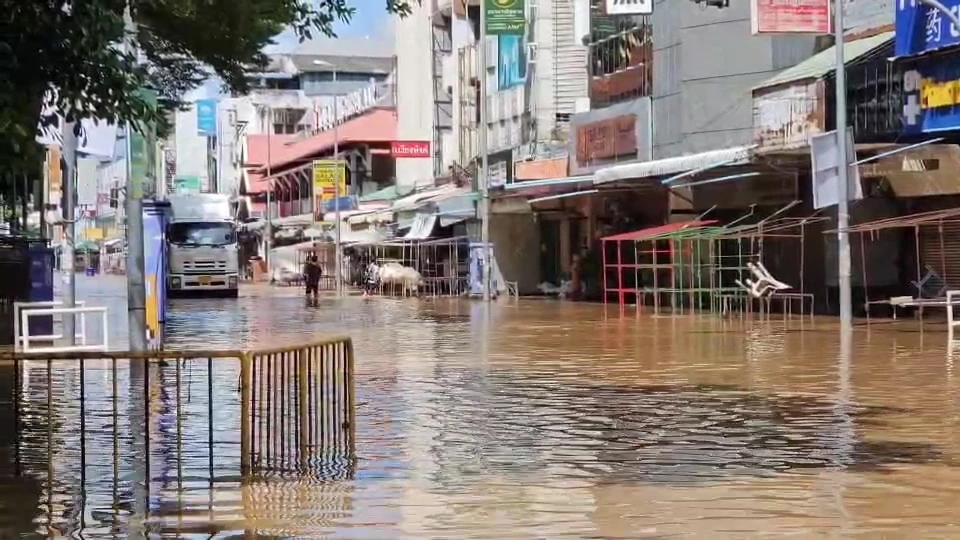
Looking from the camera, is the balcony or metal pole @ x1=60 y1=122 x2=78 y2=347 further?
the balcony

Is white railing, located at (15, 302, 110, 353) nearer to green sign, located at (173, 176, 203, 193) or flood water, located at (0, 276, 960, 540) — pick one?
flood water, located at (0, 276, 960, 540)

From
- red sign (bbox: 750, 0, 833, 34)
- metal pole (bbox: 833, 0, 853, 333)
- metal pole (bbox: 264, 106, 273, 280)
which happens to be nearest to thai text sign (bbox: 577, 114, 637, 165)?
red sign (bbox: 750, 0, 833, 34)

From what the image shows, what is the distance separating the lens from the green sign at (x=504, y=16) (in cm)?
4806

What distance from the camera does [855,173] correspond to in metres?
28.6

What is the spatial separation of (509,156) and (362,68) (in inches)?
2882

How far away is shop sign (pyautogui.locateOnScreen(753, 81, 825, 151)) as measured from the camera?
31578mm

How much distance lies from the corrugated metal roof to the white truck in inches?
991

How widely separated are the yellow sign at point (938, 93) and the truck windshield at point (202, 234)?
30.8 m

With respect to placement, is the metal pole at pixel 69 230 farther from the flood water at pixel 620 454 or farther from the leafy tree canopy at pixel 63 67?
the leafy tree canopy at pixel 63 67

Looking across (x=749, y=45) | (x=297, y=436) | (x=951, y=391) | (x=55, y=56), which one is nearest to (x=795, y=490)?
(x=297, y=436)

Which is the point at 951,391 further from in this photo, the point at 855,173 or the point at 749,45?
the point at 749,45

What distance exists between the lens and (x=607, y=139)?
44500 millimetres

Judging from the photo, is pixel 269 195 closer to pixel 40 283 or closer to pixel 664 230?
pixel 664 230

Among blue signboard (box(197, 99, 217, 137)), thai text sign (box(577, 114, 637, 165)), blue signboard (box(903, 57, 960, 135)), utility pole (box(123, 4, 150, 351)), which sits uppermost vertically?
blue signboard (box(197, 99, 217, 137))
